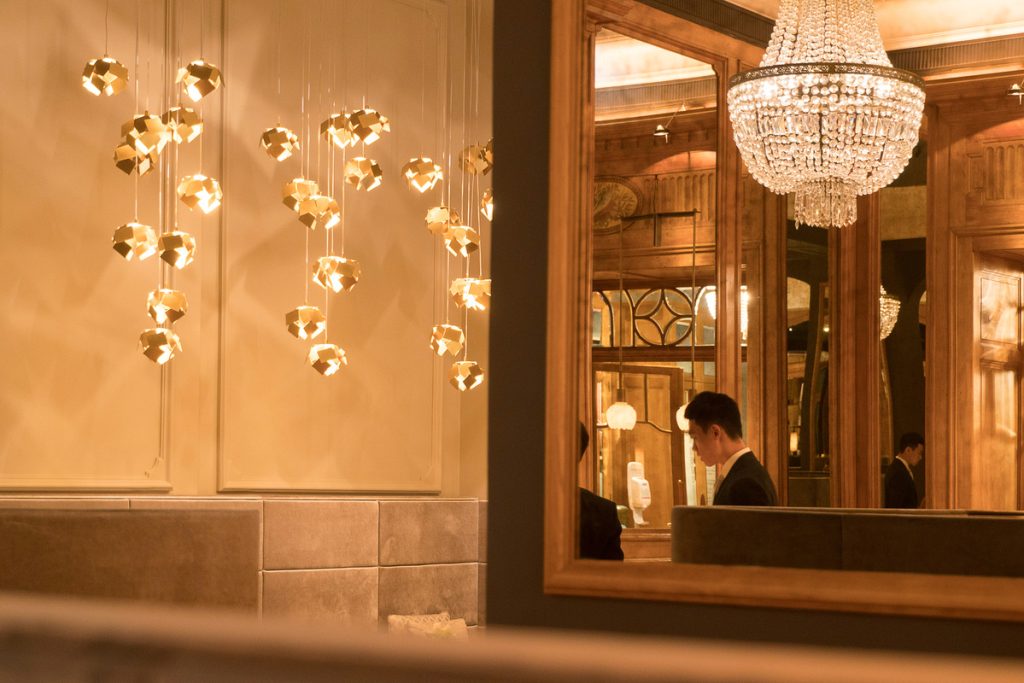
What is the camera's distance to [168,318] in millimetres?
5062

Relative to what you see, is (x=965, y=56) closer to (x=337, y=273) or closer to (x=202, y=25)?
(x=337, y=273)

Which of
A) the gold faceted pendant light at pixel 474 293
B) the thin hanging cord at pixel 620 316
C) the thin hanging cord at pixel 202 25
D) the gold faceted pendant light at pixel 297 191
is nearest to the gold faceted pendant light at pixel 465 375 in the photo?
the gold faceted pendant light at pixel 474 293

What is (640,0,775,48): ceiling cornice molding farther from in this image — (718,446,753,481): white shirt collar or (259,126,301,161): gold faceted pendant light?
(259,126,301,161): gold faceted pendant light

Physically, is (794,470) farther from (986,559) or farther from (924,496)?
(986,559)

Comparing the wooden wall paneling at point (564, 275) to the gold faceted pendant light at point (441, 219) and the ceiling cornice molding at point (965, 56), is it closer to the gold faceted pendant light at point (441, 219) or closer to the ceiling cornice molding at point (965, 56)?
the gold faceted pendant light at point (441, 219)

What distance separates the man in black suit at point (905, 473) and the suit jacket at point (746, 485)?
114 inches

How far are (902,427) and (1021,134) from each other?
158 centimetres

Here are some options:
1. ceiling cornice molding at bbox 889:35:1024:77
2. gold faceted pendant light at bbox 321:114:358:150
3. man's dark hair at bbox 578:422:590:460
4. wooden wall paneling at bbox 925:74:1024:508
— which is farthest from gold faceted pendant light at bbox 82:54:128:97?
wooden wall paneling at bbox 925:74:1024:508

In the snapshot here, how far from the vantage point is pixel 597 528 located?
2682 mm

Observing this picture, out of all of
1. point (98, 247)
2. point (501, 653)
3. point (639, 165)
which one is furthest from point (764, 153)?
point (501, 653)

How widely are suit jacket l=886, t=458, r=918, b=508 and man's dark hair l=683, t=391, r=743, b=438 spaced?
9.01 feet

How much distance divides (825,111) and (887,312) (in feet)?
7.81

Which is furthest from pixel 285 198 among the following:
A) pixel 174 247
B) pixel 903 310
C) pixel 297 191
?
pixel 903 310

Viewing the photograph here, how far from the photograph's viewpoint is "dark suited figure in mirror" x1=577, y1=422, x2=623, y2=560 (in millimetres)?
2635
